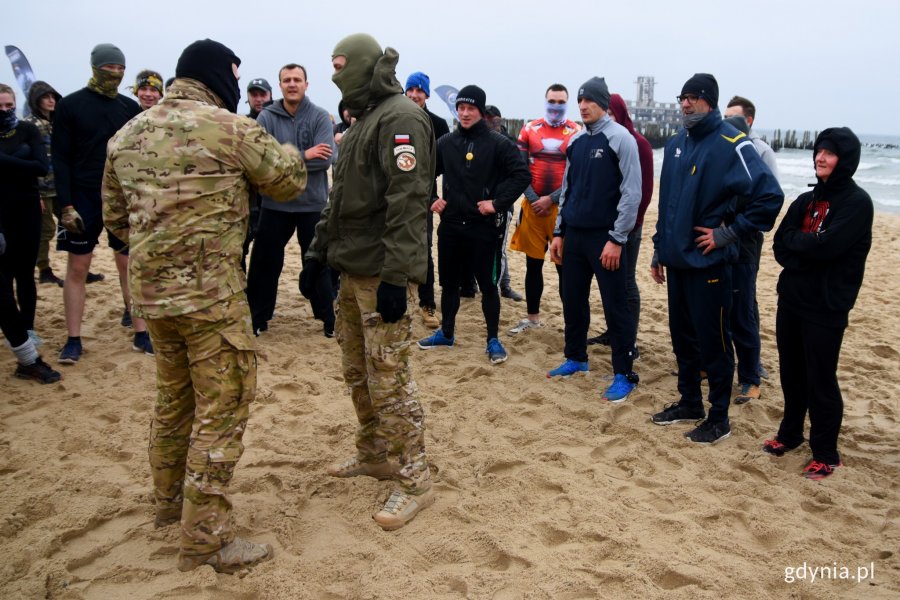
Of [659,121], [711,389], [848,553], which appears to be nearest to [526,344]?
[711,389]

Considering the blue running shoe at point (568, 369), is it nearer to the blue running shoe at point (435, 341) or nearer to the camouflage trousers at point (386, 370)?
the blue running shoe at point (435, 341)

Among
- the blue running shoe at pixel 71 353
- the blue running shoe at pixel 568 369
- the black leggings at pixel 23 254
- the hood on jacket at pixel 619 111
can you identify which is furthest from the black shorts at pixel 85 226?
the hood on jacket at pixel 619 111

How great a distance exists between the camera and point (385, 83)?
9.94 feet

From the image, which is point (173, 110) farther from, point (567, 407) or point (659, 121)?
point (659, 121)

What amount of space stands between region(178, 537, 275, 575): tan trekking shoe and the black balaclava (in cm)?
191

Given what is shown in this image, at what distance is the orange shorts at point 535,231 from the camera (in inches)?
233

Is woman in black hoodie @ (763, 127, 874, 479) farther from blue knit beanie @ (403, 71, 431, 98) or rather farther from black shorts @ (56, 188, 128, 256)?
black shorts @ (56, 188, 128, 256)

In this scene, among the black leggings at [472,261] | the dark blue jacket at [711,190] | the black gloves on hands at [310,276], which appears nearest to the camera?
the black gloves on hands at [310,276]

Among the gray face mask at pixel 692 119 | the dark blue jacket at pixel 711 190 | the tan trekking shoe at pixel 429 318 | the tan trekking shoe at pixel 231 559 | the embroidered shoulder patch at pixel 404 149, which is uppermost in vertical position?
the gray face mask at pixel 692 119

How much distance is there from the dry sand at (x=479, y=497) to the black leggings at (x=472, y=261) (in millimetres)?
543

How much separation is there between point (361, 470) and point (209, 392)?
1185mm

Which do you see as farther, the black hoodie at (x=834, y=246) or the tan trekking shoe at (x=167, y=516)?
the black hoodie at (x=834, y=246)

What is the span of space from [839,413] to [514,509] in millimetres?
1933

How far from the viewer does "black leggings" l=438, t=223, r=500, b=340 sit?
17.3 feet
